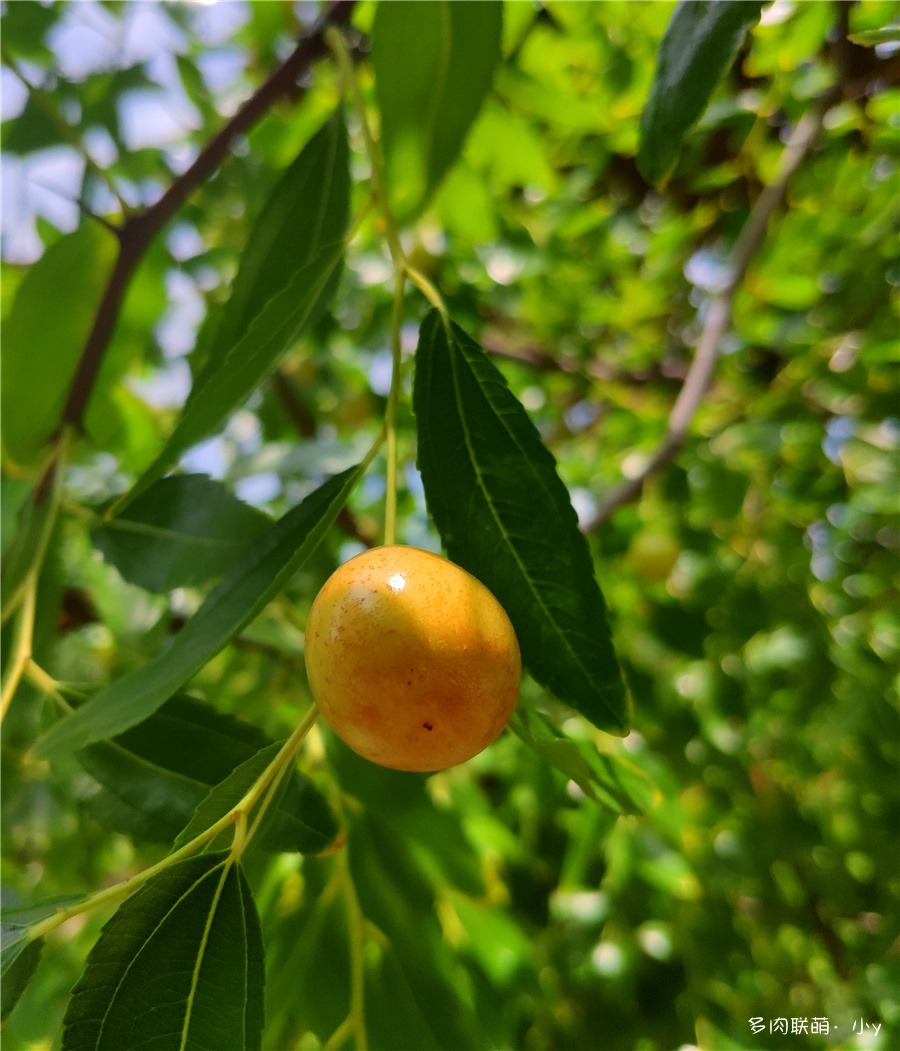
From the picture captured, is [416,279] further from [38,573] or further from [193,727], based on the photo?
[38,573]

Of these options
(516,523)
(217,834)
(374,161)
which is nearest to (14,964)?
(217,834)

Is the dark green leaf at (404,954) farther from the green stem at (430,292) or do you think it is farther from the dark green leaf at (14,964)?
the green stem at (430,292)

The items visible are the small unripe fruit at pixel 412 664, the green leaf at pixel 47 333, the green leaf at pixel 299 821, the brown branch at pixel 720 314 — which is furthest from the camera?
the brown branch at pixel 720 314

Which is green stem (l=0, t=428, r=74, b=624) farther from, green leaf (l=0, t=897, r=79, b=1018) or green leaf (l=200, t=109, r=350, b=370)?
green leaf (l=0, t=897, r=79, b=1018)

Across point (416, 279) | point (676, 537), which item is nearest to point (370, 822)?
point (416, 279)

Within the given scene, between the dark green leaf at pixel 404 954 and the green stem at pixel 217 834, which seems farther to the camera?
the dark green leaf at pixel 404 954

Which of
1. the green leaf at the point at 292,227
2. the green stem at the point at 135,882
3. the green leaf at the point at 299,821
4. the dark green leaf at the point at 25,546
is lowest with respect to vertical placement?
the green leaf at the point at 299,821

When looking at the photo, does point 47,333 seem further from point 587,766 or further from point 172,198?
point 587,766

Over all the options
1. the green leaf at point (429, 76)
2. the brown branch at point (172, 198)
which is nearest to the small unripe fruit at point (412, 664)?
the green leaf at point (429, 76)
